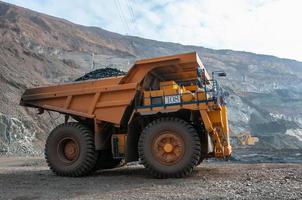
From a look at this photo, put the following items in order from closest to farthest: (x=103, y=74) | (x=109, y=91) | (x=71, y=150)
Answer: (x=109, y=91) < (x=71, y=150) < (x=103, y=74)

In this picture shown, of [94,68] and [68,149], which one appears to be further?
[94,68]

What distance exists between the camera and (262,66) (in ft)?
289

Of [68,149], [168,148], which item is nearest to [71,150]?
[68,149]

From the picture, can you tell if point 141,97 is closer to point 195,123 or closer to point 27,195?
point 195,123

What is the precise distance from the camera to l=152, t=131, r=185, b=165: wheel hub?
8.46 metres

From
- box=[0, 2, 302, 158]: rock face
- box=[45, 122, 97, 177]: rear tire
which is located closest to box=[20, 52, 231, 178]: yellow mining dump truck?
box=[45, 122, 97, 177]: rear tire

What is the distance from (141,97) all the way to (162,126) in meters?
0.93

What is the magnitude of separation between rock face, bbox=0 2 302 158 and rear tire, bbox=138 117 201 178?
16.6 m

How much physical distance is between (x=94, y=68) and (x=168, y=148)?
41.5 metres

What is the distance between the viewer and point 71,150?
973 centimetres

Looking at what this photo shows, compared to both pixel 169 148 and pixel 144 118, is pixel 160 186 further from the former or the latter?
pixel 144 118

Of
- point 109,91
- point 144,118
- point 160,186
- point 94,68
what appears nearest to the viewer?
point 160,186

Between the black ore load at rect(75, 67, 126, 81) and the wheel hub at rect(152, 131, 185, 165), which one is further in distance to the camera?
the black ore load at rect(75, 67, 126, 81)

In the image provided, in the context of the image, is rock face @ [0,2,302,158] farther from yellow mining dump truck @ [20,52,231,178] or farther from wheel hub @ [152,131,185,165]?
wheel hub @ [152,131,185,165]
